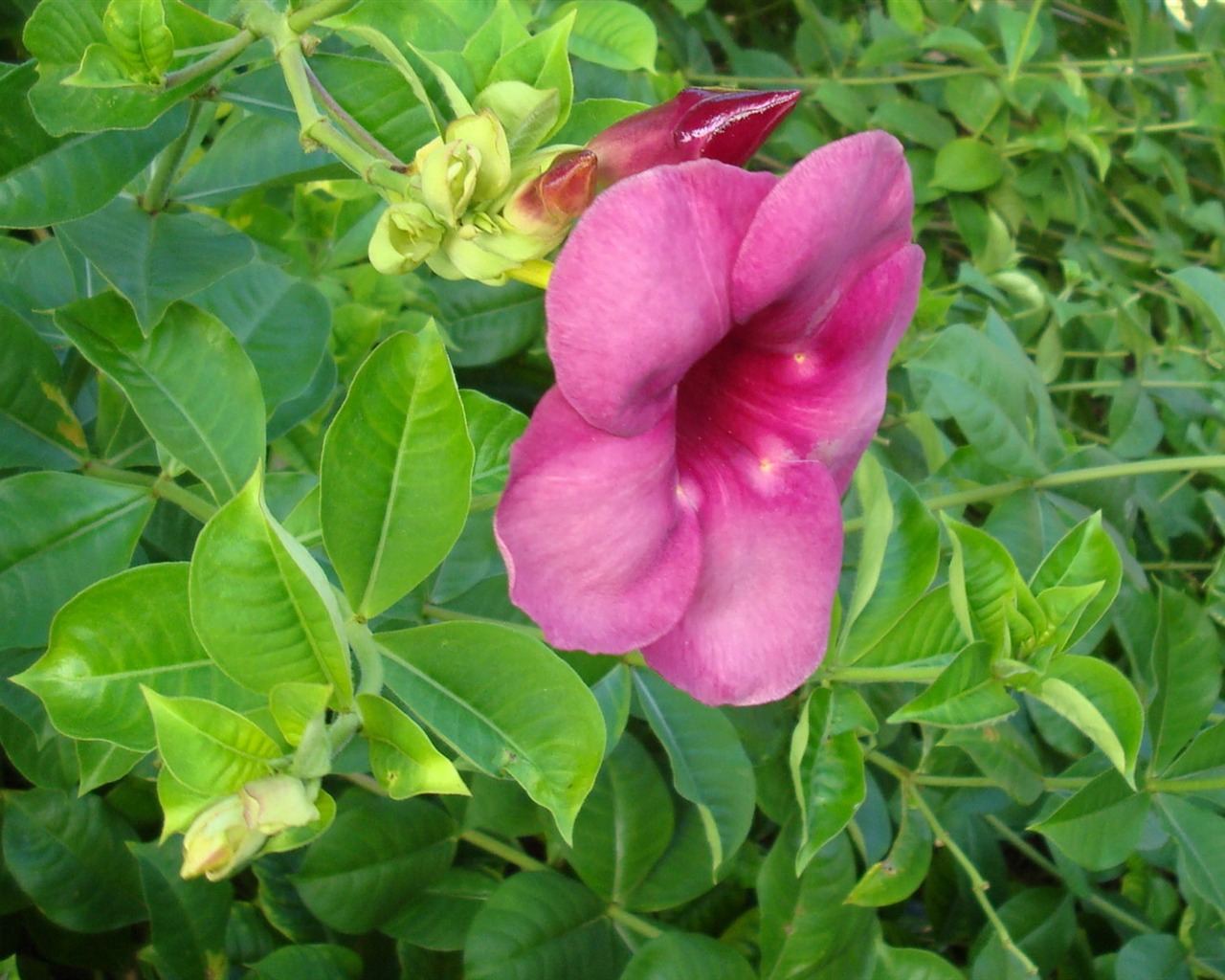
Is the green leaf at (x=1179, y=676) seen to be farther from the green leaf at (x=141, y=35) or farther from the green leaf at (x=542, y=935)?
the green leaf at (x=141, y=35)

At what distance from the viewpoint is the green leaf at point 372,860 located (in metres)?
1.09

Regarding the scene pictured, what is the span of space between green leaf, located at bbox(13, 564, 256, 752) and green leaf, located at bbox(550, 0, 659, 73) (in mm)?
796

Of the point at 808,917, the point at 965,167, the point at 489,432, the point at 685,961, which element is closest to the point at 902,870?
the point at 808,917

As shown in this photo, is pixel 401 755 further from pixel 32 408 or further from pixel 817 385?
pixel 32 408

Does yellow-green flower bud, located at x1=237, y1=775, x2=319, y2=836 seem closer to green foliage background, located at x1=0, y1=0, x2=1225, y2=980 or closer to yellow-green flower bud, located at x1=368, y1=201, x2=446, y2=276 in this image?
green foliage background, located at x1=0, y1=0, x2=1225, y2=980

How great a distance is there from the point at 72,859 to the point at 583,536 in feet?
2.65

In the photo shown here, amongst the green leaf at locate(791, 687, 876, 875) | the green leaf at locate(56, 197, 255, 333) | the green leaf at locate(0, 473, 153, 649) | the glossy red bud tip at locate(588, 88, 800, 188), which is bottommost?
the green leaf at locate(791, 687, 876, 875)

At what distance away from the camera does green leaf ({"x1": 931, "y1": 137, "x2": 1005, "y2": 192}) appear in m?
2.20

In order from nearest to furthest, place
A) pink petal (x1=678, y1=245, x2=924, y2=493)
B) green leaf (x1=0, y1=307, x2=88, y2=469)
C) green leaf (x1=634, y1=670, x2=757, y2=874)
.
→ pink petal (x1=678, y1=245, x2=924, y2=493)
green leaf (x1=0, y1=307, x2=88, y2=469)
green leaf (x1=634, y1=670, x2=757, y2=874)

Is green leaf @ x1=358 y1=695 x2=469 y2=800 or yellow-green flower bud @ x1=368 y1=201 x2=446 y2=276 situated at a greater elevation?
yellow-green flower bud @ x1=368 y1=201 x2=446 y2=276

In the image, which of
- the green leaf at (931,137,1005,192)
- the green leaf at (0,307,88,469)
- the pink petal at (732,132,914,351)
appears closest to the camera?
the pink petal at (732,132,914,351)

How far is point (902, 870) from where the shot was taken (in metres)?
1.15

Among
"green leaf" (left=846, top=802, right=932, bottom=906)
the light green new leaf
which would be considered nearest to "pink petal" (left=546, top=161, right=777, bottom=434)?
the light green new leaf

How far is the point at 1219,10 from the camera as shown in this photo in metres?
2.50
